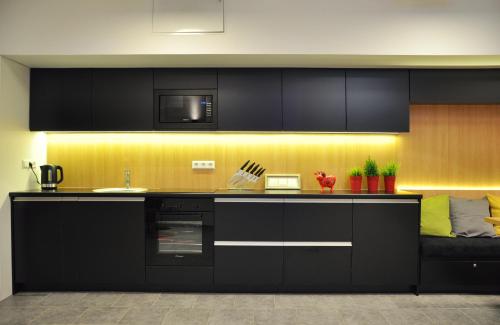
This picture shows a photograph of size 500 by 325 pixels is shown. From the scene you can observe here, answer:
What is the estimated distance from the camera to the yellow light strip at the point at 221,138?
13.9ft

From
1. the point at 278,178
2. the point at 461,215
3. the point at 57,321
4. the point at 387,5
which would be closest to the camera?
the point at 57,321

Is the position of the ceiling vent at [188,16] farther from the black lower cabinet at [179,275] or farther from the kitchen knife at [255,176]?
the black lower cabinet at [179,275]

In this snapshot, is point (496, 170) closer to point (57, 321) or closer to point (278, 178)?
point (278, 178)

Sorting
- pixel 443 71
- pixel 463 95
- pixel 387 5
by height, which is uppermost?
pixel 387 5

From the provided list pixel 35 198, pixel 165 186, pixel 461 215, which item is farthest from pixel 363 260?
pixel 35 198

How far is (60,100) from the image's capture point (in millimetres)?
3908

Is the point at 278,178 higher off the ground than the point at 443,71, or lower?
lower

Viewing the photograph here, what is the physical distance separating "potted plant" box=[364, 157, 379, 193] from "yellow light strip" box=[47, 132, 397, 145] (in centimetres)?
33

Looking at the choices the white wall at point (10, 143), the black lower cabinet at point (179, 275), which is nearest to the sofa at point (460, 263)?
the black lower cabinet at point (179, 275)

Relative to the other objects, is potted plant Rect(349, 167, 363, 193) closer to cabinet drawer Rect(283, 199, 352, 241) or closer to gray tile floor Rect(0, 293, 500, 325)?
cabinet drawer Rect(283, 199, 352, 241)

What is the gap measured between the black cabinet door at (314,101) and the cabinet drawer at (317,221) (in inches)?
30.2

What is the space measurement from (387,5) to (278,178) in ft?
6.32

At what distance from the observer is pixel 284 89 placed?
3855 mm

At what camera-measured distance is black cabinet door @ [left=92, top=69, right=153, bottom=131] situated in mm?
3883
